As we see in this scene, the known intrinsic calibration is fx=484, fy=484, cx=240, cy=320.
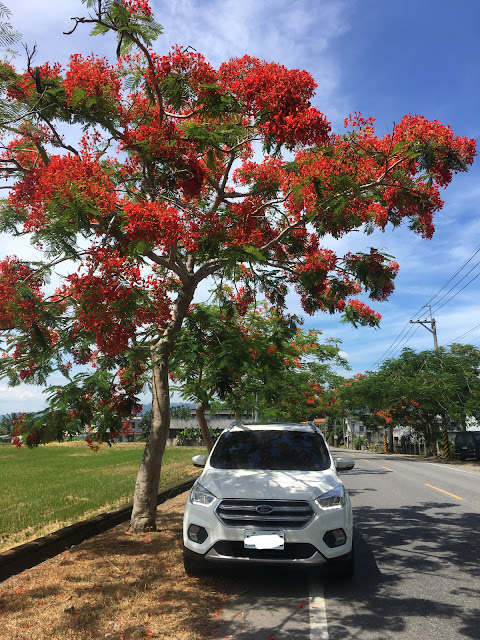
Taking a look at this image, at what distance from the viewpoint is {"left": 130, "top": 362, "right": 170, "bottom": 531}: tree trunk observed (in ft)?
25.2

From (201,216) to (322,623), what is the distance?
4800mm

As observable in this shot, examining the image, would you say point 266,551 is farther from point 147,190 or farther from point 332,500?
point 147,190

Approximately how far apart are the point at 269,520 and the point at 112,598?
1.63 m

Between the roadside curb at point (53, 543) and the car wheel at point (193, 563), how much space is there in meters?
2.02

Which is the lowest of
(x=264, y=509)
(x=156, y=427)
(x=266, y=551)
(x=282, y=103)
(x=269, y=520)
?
(x=266, y=551)

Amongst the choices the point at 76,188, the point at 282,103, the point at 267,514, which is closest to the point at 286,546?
the point at 267,514

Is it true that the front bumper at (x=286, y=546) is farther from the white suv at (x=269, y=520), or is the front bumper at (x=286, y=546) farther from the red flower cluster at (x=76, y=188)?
the red flower cluster at (x=76, y=188)

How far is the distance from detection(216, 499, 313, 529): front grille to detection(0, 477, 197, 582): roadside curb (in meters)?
2.55

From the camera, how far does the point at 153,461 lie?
25.8 feet

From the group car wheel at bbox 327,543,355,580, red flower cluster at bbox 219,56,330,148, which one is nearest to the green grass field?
car wheel at bbox 327,543,355,580

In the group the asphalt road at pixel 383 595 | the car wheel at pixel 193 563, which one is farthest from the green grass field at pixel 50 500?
the asphalt road at pixel 383 595

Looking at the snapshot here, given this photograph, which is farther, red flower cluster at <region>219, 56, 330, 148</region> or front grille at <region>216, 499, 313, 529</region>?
red flower cluster at <region>219, 56, 330, 148</region>

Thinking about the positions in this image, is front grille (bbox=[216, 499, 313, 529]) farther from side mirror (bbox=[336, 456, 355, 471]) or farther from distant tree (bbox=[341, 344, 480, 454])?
distant tree (bbox=[341, 344, 480, 454])

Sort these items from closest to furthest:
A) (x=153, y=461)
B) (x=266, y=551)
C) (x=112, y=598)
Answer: (x=112, y=598)
(x=266, y=551)
(x=153, y=461)
